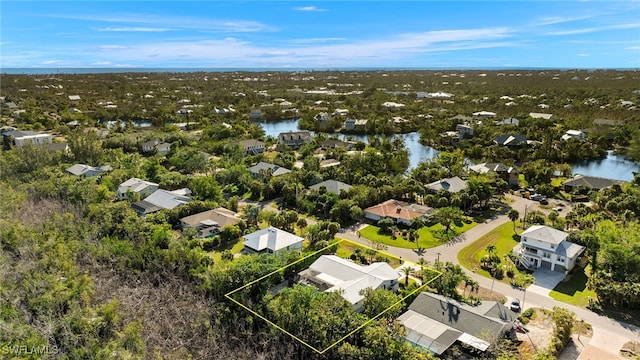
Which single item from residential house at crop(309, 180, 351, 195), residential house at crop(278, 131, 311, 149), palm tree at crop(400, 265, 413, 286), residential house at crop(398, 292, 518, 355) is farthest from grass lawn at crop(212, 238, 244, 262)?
residential house at crop(278, 131, 311, 149)

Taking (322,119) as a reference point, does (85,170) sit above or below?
below

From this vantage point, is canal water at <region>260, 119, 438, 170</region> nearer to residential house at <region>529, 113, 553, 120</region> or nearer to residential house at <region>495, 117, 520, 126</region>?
residential house at <region>495, 117, 520, 126</region>

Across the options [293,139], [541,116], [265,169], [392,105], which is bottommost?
[265,169]

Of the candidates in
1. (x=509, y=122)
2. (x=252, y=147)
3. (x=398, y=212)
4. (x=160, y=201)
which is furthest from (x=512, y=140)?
(x=160, y=201)

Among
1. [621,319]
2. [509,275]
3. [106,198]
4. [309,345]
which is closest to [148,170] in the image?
[106,198]

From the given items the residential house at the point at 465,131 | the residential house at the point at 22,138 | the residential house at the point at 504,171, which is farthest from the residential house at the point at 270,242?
the residential house at the point at 465,131

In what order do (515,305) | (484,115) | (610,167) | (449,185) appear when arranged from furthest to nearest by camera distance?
(484,115) → (610,167) → (449,185) → (515,305)

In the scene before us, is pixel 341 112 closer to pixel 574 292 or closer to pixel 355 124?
pixel 355 124
